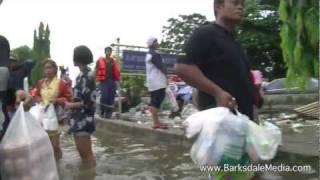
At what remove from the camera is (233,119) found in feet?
10.2

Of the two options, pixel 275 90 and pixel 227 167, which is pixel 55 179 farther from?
pixel 275 90

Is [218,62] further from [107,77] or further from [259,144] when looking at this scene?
[107,77]

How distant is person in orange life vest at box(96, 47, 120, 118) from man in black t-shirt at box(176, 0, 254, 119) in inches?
331

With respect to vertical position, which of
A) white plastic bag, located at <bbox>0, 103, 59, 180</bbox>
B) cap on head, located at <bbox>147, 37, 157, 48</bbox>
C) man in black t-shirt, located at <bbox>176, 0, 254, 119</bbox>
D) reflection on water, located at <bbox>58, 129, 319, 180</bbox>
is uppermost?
cap on head, located at <bbox>147, 37, 157, 48</bbox>

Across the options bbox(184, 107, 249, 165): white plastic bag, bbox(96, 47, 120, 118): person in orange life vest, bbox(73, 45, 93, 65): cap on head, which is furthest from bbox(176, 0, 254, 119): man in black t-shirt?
bbox(96, 47, 120, 118): person in orange life vest

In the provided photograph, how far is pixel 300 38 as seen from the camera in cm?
322

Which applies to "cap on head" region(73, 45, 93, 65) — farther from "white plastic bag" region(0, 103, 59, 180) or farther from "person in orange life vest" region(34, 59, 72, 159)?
"white plastic bag" region(0, 103, 59, 180)

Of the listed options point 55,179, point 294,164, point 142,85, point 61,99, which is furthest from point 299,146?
point 142,85

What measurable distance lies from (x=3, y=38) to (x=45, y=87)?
3.25 metres

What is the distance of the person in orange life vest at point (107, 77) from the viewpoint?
11.8 meters

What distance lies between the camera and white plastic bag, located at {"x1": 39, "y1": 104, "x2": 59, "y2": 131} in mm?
7004

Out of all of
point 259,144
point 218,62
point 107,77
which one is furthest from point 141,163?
point 107,77

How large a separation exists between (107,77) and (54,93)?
16.0ft

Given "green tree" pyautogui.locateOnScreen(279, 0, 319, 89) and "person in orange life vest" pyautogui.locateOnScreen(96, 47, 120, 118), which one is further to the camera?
"person in orange life vest" pyautogui.locateOnScreen(96, 47, 120, 118)
